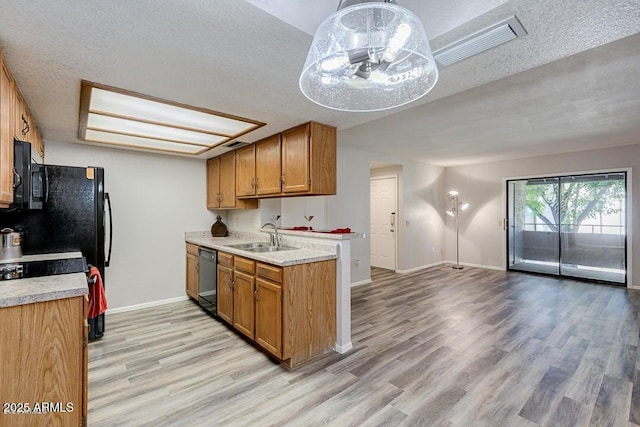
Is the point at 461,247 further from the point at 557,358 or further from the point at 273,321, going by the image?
the point at 273,321

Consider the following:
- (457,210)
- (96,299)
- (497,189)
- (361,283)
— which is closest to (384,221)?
(361,283)

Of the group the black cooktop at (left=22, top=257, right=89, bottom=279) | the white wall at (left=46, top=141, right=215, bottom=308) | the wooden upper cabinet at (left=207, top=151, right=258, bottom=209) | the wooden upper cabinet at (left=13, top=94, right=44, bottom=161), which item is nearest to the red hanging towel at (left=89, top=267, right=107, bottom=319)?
the black cooktop at (left=22, top=257, right=89, bottom=279)

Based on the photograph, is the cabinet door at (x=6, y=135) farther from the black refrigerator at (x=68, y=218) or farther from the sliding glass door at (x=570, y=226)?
the sliding glass door at (x=570, y=226)

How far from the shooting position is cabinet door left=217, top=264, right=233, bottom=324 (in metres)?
3.14

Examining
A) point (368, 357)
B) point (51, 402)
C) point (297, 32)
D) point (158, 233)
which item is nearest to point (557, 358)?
point (368, 357)

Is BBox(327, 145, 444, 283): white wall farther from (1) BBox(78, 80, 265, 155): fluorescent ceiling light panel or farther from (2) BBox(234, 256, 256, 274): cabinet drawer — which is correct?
(1) BBox(78, 80, 265, 155): fluorescent ceiling light panel

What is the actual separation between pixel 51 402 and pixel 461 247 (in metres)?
7.29

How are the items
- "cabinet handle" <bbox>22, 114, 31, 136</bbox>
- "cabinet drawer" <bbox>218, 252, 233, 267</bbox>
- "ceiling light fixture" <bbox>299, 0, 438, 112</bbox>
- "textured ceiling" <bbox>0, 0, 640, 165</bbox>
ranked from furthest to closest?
"cabinet drawer" <bbox>218, 252, 233, 267</bbox>, "cabinet handle" <bbox>22, 114, 31, 136</bbox>, "textured ceiling" <bbox>0, 0, 640, 165</bbox>, "ceiling light fixture" <bbox>299, 0, 438, 112</bbox>

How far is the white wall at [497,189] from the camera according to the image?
16.2 feet

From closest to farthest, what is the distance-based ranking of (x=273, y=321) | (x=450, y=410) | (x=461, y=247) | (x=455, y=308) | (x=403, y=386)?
(x=450, y=410) → (x=403, y=386) → (x=273, y=321) → (x=455, y=308) → (x=461, y=247)

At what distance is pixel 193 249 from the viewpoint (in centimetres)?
414

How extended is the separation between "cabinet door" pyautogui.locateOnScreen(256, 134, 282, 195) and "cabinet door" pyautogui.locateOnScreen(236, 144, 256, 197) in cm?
9

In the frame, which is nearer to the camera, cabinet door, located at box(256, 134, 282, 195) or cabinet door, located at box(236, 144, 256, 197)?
cabinet door, located at box(256, 134, 282, 195)

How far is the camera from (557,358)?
264cm
